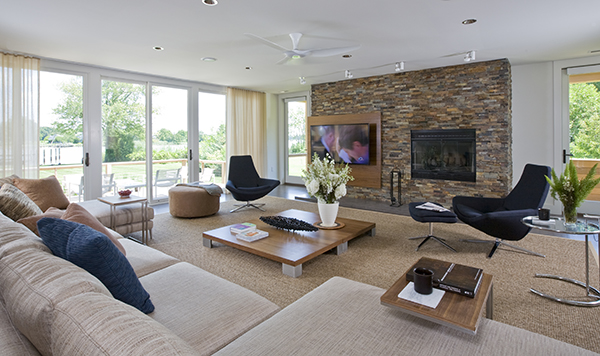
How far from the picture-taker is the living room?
313 centimetres

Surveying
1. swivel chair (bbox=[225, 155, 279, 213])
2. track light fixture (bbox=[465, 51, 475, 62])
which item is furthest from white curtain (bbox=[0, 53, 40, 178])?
track light fixture (bbox=[465, 51, 475, 62])

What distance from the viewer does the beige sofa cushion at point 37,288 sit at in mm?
877

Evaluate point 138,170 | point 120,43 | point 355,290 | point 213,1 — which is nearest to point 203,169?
point 138,170

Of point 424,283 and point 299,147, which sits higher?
point 299,147

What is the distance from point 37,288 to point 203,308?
29.6 inches

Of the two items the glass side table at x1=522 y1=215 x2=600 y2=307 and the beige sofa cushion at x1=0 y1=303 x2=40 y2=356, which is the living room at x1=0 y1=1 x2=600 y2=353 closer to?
the glass side table at x1=522 y1=215 x2=600 y2=307

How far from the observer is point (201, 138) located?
7.42 m

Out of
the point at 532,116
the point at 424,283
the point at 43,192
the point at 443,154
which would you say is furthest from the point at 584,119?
the point at 43,192

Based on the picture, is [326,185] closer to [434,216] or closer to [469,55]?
[434,216]

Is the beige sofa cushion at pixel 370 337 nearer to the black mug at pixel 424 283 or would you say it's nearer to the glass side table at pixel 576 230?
the black mug at pixel 424 283

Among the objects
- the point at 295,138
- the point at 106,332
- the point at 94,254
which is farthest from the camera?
the point at 295,138

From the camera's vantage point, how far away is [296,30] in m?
Answer: 3.85

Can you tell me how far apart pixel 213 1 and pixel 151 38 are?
1.48m

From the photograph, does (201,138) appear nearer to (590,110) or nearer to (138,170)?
(138,170)
